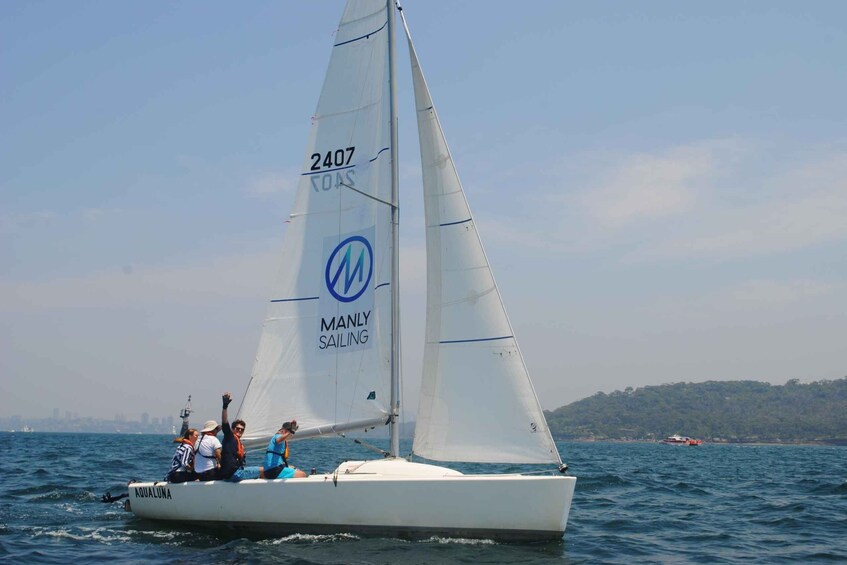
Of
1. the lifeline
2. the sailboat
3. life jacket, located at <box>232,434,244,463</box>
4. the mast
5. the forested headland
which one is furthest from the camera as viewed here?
the forested headland

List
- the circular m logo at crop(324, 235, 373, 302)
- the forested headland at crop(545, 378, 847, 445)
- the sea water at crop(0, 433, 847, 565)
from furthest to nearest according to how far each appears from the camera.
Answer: the forested headland at crop(545, 378, 847, 445), the circular m logo at crop(324, 235, 373, 302), the sea water at crop(0, 433, 847, 565)

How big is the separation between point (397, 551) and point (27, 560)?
4.79 m

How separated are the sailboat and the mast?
3 cm

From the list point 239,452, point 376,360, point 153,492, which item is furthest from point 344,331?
point 153,492

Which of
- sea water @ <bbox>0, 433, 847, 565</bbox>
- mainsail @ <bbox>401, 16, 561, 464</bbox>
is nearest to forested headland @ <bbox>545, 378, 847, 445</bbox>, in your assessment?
sea water @ <bbox>0, 433, 847, 565</bbox>

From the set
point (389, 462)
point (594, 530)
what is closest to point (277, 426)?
point (389, 462)

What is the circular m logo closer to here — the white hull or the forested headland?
the white hull

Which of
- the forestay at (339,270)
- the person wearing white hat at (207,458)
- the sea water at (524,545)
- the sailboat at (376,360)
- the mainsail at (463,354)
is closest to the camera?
the sea water at (524,545)

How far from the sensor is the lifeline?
12930mm

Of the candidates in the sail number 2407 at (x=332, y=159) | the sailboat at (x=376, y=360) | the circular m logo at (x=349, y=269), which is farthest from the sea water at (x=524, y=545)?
the sail number 2407 at (x=332, y=159)

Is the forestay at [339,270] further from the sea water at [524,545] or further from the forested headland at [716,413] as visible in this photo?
the forested headland at [716,413]

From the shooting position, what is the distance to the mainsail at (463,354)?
12016mm

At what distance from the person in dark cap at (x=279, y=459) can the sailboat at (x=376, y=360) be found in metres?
0.30

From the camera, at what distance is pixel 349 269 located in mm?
13641
